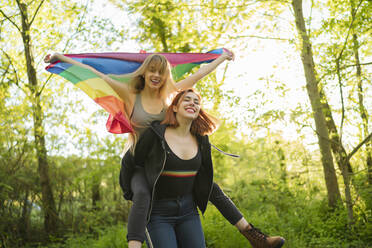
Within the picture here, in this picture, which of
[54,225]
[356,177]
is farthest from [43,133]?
[356,177]

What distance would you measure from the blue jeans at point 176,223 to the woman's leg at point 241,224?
290mm

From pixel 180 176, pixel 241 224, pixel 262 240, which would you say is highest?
pixel 180 176

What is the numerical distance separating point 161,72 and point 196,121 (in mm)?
531

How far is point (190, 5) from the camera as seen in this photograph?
7281 millimetres

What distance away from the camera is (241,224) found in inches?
111

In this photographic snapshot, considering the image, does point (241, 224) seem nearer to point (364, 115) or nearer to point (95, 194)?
point (364, 115)

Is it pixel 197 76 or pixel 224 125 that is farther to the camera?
pixel 224 125

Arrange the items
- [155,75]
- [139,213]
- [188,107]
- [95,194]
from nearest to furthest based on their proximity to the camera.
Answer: [139,213] → [188,107] → [155,75] → [95,194]

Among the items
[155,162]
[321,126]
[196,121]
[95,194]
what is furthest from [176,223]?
[95,194]

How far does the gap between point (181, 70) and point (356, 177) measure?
13.6ft

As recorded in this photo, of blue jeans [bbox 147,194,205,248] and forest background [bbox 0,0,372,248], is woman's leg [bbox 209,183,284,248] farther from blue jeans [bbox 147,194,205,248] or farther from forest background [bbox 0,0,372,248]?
forest background [bbox 0,0,372,248]

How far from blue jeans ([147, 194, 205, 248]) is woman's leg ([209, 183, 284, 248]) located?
290 millimetres

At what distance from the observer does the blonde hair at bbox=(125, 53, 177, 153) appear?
3086 millimetres

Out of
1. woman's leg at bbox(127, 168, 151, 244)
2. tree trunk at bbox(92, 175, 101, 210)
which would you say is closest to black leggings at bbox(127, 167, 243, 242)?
woman's leg at bbox(127, 168, 151, 244)
